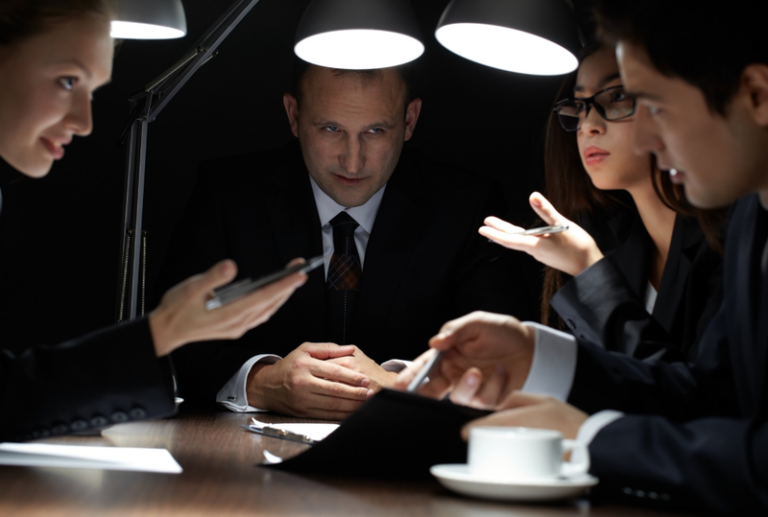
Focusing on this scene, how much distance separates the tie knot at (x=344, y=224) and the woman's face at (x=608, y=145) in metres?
0.89

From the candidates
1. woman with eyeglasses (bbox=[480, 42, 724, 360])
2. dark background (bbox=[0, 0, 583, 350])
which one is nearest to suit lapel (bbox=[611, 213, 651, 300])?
woman with eyeglasses (bbox=[480, 42, 724, 360])

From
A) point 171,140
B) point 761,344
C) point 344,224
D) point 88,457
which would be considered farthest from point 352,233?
point 761,344

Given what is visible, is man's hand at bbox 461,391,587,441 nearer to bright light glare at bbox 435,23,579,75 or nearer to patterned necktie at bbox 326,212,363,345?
bright light glare at bbox 435,23,579,75

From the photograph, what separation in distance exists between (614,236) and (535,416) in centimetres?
136

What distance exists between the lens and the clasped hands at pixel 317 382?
2117mm

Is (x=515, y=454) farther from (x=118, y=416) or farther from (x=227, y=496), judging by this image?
(x=118, y=416)

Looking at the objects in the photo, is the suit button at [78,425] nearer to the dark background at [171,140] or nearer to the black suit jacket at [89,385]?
the black suit jacket at [89,385]

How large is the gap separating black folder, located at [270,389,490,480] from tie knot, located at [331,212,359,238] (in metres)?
1.66

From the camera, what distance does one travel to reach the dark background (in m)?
3.18

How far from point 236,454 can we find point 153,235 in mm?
2068

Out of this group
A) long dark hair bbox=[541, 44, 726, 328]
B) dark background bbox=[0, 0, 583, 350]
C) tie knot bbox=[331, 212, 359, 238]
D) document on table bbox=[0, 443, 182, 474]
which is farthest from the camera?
dark background bbox=[0, 0, 583, 350]

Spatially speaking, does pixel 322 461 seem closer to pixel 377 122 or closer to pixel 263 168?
pixel 377 122

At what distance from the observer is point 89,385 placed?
136 cm

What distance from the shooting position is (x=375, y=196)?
2.95 m
